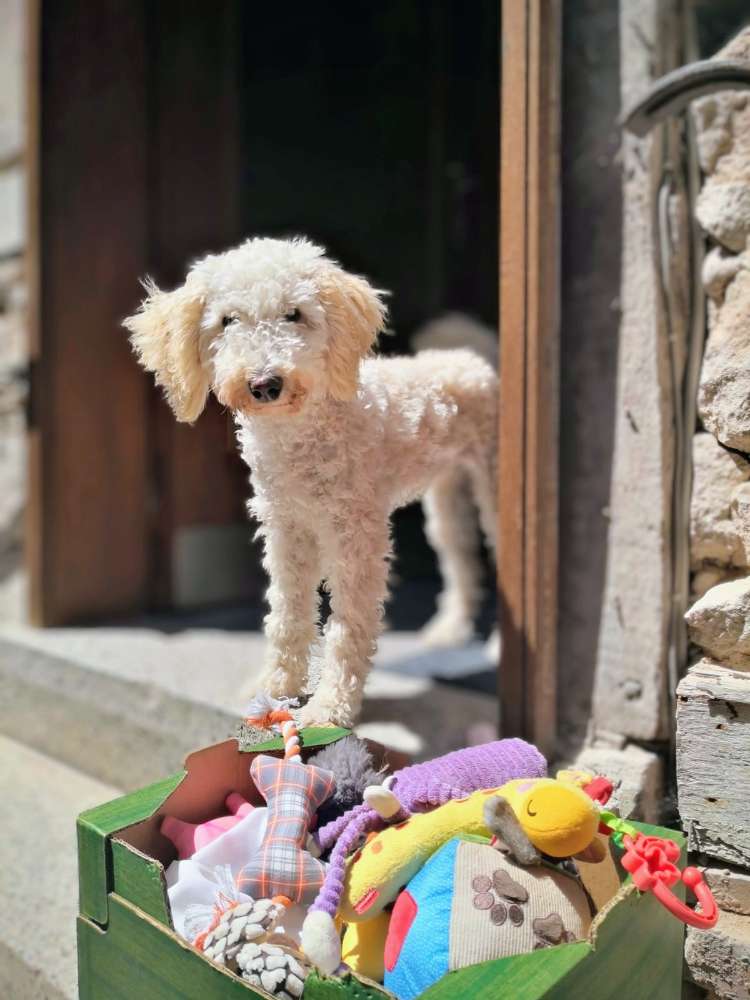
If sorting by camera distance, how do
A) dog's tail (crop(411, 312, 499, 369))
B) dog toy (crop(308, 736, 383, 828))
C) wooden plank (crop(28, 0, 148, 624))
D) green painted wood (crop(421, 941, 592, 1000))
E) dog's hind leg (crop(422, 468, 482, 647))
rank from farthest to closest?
wooden plank (crop(28, 0, 148, 624)), dog's hind leg (crop(422, 468, 482, 647)), dog's tail (crop(411, 312, 499, 369)), dog toy (crop(308, 736, 383, 828)), green painted wood (crop(421, 941, 592, 1000))

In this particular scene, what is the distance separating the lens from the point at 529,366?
4.84ft

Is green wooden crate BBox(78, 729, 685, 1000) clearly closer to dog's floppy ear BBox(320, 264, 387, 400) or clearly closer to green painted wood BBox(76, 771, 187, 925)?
green painted wood BBox(76, 771, 187, 925)

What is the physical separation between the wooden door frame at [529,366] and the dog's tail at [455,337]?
0.28 meters

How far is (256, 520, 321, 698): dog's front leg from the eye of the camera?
1271 millimetres

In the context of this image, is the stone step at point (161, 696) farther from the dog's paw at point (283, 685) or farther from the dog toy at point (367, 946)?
the dog toy at point (367, 946)

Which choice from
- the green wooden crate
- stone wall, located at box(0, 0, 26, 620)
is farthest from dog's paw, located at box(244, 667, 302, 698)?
stone wall, located at box(0, 0, 26, 620)

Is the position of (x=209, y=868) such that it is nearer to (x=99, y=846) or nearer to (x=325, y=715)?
(x=99, y=846)

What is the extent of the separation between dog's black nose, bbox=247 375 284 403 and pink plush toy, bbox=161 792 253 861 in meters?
0.52

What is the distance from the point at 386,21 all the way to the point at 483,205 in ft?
2.74

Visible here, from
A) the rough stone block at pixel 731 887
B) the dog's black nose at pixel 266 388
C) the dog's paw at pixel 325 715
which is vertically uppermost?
the dog's black nose at pixel 266 388

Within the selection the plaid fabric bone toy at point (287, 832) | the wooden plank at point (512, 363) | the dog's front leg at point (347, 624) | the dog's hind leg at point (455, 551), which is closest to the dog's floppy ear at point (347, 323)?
the dog's front leg at point (347, 624)

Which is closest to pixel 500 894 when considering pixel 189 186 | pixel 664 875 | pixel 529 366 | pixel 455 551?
pixel 664 875

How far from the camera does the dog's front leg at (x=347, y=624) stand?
123 centimetres

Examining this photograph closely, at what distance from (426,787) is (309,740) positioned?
0.61ft
